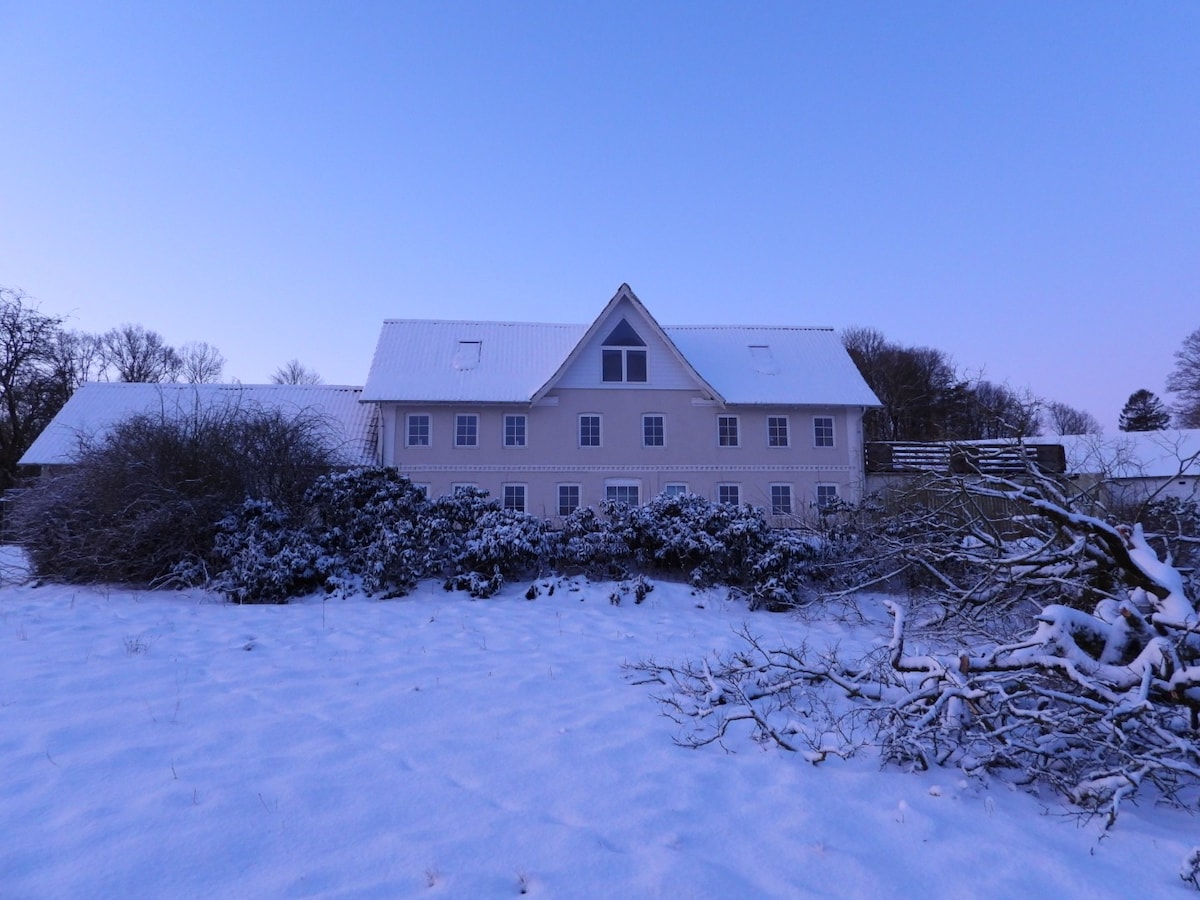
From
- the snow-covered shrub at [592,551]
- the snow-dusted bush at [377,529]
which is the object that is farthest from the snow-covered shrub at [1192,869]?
the snow-dusted bush at [377,529]

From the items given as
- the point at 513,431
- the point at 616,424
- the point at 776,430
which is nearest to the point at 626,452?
the point at 616,424

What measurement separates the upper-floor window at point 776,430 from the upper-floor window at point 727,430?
993 millimetres

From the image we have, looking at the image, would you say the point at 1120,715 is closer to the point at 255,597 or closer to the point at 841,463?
the point at 255,597

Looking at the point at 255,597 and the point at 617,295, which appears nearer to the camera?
the point at 255,597

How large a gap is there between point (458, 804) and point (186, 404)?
2115 cm

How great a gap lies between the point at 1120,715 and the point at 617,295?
17.8m

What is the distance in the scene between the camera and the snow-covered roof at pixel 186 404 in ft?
68.4

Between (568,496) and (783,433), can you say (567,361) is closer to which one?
(568,496)

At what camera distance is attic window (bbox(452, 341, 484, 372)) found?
71.6 ft

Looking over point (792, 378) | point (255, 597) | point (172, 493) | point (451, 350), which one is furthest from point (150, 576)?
point (792, 378)

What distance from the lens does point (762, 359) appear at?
75.3 ft

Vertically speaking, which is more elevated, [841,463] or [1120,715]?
[841,463]

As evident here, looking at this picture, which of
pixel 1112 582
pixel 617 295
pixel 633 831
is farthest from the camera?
pixel 617 295

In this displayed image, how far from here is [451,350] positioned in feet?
73.5
